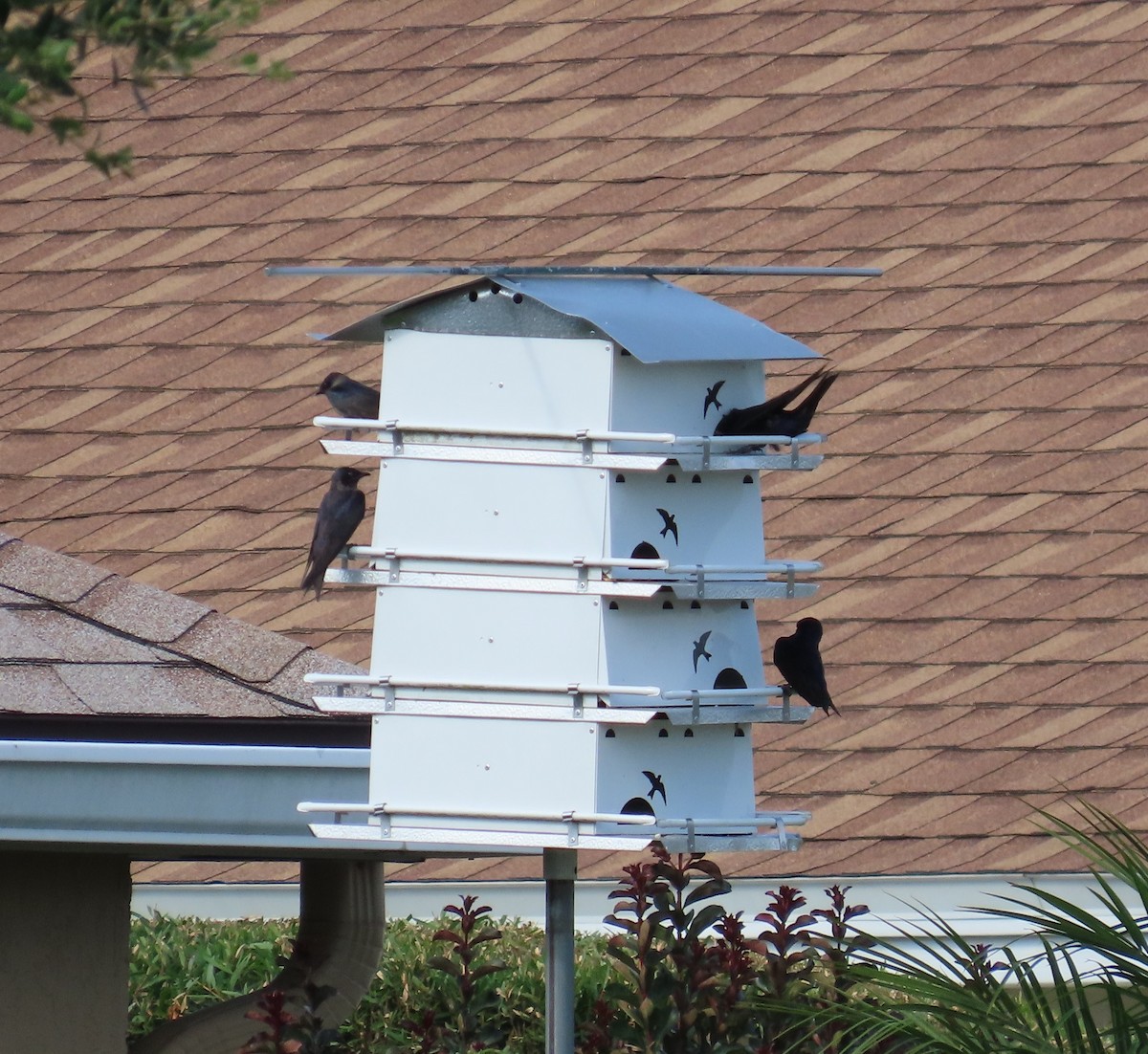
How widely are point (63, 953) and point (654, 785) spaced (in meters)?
1.59

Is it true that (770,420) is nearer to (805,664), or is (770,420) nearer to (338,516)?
(805,664)

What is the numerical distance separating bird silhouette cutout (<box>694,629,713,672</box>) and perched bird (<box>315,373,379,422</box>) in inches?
27.6

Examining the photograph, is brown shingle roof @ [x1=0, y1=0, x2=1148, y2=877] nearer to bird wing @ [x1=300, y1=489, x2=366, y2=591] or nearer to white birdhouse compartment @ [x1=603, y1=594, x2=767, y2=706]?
white birdhouse compartment @ [x1=603, y1=594, x2=767, y2=706]

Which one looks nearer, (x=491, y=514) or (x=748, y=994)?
(x=491, y=514)

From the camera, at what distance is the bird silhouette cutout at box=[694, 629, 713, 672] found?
11.4 ft

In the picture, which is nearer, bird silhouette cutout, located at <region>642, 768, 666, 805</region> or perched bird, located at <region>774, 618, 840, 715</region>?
bird silhouette cutout, located at <region>642, 768, 666, 805</region>

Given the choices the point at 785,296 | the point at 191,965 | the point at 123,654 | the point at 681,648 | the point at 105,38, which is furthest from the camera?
the point at 785,296

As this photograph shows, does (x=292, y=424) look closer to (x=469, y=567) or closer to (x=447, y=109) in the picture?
(x=447, y=109)

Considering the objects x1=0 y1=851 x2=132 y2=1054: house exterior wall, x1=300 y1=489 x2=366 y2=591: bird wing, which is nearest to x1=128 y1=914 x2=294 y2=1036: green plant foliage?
x1=0 y1=851 x2=132 y2=1054: house exterior wall

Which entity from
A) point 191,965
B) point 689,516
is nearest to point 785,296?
point 191,965

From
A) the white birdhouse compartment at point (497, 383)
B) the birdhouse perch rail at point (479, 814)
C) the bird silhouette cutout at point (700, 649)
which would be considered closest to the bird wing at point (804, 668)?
the bird silhouette cutout at point (700, 649)

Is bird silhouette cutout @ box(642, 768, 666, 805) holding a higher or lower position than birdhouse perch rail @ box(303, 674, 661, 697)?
lower

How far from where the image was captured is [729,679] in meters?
3.52

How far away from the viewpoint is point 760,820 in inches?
138
